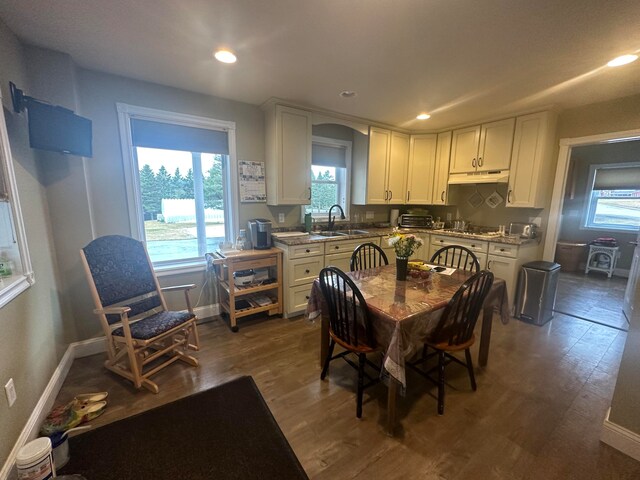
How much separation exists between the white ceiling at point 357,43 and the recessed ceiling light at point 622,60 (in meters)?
0.07

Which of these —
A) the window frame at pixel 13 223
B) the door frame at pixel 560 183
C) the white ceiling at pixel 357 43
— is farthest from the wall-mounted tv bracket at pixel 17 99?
the door frame at pixel 560 183

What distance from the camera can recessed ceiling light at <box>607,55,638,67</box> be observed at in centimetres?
197

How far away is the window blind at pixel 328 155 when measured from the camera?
3.79m

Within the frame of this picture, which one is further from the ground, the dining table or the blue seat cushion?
the dining table

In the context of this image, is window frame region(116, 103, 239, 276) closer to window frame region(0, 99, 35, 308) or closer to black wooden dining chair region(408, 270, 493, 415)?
window frame region(0, 99, 35, 308)

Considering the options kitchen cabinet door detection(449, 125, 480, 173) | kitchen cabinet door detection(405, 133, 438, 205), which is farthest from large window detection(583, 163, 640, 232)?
kitchen cabinet door detection(405, 133, 438, 205)

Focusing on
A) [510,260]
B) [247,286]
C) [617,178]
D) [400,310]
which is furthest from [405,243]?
[617,178]

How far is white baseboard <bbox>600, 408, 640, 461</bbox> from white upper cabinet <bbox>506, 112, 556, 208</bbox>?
7.92 feet

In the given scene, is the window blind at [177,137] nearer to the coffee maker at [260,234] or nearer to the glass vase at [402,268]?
the coffee maker at [260,234]

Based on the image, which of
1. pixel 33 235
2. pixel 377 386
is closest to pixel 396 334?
pixel 377 386

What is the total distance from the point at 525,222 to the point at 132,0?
4479 millimetres

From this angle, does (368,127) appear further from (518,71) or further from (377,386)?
(377,386)

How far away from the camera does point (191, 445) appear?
1543mm

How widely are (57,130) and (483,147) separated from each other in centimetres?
450
